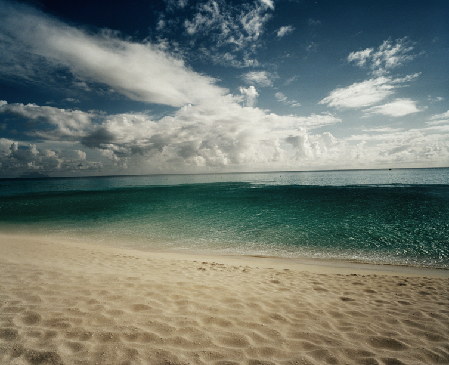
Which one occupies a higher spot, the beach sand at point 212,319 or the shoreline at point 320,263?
the beach sand at point 212,319

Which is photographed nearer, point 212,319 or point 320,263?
point 212,319

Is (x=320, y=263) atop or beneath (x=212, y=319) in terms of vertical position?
beneath

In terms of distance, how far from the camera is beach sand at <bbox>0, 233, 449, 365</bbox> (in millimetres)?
3838

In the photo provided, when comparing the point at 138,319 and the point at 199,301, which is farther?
the point at 199,301

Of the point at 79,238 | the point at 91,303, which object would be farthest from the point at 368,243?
the point at 79,238

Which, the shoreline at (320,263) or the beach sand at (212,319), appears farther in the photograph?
the shoreline at (320,263)

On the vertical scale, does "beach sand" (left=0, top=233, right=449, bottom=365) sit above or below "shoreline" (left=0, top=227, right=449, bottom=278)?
above

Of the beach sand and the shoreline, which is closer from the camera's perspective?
the beach sand

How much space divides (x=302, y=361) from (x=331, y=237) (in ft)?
47.7

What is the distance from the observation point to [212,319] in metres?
4.96

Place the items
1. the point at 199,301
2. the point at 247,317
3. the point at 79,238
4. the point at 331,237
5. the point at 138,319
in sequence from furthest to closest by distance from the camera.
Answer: the point at 79,238
the point at 331,237
the point at 199,301
the point at 247,317
the point at 138,319

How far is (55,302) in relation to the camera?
17.4 ft

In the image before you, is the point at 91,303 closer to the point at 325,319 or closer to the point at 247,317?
the point at 247,317

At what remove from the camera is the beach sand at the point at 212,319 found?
12.6 ft
